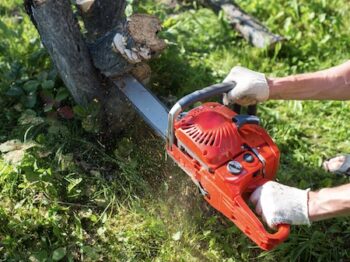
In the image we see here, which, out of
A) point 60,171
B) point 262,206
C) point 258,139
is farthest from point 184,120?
point 60,171

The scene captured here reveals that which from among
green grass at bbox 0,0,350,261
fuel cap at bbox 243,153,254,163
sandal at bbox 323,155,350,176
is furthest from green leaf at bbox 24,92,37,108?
sandal at bbox 323,155,350,176

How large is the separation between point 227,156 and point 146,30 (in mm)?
A: 871

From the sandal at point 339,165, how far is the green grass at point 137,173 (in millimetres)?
50

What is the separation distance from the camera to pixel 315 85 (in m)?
2.55

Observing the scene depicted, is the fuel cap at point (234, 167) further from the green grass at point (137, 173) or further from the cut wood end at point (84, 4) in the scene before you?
the cut wood end at point (84, 4)

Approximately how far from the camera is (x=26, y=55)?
345cm

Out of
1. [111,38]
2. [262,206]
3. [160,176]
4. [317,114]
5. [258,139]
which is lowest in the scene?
[317,114]

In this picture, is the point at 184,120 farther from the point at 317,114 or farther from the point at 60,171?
the point at 317,114

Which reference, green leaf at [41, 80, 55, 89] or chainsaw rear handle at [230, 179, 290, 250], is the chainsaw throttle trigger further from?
green leaf at [41, 80, 55, 89]

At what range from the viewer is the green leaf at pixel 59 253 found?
Answer: 7.86 feet

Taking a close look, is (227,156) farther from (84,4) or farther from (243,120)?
(84,4)

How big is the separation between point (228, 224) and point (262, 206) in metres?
0.63

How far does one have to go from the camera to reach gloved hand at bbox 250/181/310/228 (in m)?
2.04

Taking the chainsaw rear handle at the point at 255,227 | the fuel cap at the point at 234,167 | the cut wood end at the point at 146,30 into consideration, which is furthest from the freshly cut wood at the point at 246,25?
the chainsaw rear handle at the point at 255,227
